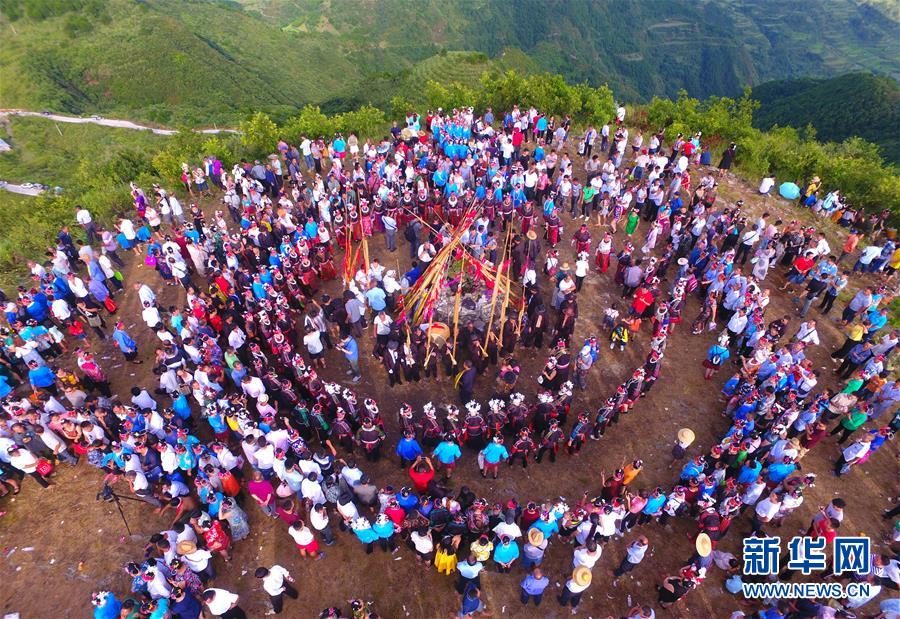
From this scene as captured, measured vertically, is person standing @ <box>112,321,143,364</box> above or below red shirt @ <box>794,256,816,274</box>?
below

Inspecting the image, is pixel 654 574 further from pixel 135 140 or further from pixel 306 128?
pixel 135 140

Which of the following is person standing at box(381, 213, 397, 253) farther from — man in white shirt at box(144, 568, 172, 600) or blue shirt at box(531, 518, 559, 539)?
man in white shirt at box(144, 568, 172, 600)

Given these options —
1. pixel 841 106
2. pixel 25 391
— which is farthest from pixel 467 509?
pixel 841 106

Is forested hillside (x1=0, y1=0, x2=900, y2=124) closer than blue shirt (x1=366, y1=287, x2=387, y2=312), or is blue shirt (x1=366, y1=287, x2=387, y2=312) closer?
blue shirt (x1=366, y1=287, x2=387, y2=312)

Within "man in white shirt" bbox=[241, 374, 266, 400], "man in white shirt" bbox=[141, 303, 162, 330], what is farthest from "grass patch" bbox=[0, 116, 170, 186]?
"man in white shirt" bbox=[241, 374, 266, 400]

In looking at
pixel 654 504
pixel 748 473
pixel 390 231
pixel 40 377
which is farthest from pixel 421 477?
pixel 390 231
